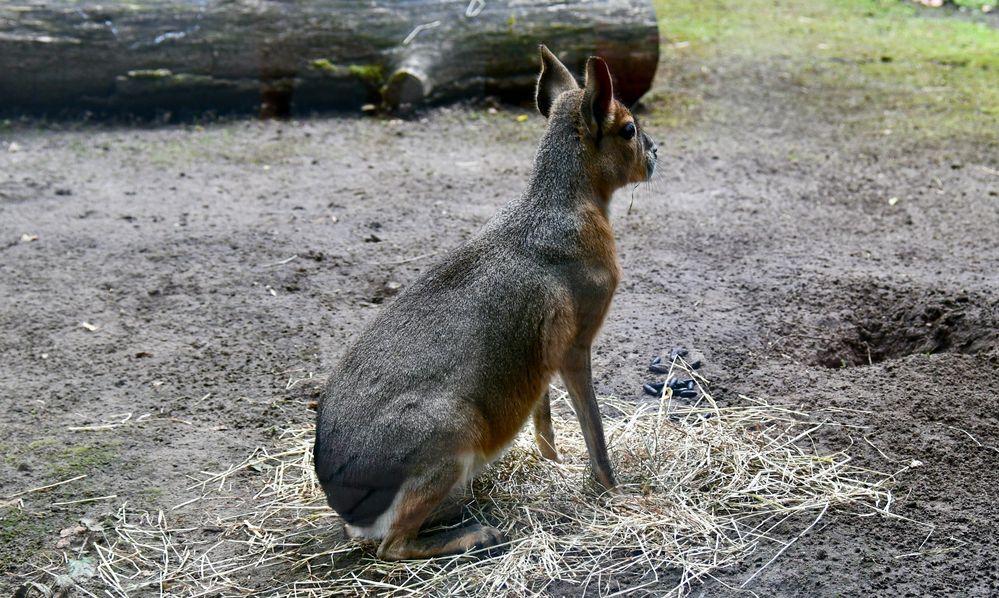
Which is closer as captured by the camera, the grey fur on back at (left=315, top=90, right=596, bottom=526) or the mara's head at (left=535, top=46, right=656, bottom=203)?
the grey fur on back at (left=315, top=90, right=596, bottom=526)

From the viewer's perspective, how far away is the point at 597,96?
14.4 feet

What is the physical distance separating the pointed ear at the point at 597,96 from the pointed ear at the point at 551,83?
29 cm

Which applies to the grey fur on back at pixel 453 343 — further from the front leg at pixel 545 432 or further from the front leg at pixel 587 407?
the front leg at pixel 545 432

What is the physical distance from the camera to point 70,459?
5.04m

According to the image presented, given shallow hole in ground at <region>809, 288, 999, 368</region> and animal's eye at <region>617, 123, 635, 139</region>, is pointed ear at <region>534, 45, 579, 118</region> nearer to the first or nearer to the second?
animal's eye at <region>617, 123, 635, 139</region>

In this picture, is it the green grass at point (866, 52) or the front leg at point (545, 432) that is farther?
the green grass at point (866, 52)

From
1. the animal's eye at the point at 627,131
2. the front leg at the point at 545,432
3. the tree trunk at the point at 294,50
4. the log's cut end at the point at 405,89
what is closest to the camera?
the animal's eye at the point at 627,131

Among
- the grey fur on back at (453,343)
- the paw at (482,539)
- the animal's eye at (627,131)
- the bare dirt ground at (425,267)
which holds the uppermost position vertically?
the animal's eye at (627,131)

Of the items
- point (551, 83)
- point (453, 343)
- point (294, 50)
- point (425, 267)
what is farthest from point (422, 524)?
point (294, 50)

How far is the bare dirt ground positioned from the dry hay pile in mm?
144

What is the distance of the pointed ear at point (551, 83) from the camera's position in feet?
15.4

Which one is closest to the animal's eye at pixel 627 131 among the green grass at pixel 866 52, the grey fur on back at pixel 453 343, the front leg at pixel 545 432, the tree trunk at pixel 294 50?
the grey fur on back at pixel 453 343

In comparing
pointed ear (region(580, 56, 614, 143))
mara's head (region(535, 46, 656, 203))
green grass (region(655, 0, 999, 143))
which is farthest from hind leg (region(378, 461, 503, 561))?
green grass (region(655, 0, 999, 143))

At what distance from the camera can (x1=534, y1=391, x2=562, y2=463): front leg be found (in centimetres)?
482
